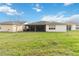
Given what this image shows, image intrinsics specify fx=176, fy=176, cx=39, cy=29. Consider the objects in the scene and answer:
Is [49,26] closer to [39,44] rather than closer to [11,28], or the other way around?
[39,44]

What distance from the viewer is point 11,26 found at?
110 inches

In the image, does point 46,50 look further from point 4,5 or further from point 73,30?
point 4,5

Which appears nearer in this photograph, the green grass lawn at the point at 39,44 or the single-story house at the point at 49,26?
the green grass lawn at the point at 39,44

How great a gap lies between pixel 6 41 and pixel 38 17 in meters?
0.62

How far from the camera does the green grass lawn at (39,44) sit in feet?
8.68

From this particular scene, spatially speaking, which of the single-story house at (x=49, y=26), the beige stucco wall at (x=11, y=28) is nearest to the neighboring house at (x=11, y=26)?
the beige stucco wall at (x=11, y=28)

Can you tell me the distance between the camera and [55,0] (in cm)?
265

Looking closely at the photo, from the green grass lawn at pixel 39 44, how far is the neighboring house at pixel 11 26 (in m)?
0.07

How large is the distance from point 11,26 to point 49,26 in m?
0.61

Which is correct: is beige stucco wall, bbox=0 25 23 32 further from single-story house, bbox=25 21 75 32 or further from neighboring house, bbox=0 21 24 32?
single-story house, bbox=25 21 75 32

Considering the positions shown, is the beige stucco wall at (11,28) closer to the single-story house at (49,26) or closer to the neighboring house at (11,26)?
the neighboring house at (11,26)

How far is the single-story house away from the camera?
276 centimetres

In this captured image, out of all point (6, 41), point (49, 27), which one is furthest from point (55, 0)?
point (6, 41)

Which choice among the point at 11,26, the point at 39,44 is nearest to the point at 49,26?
the point at 39,44
